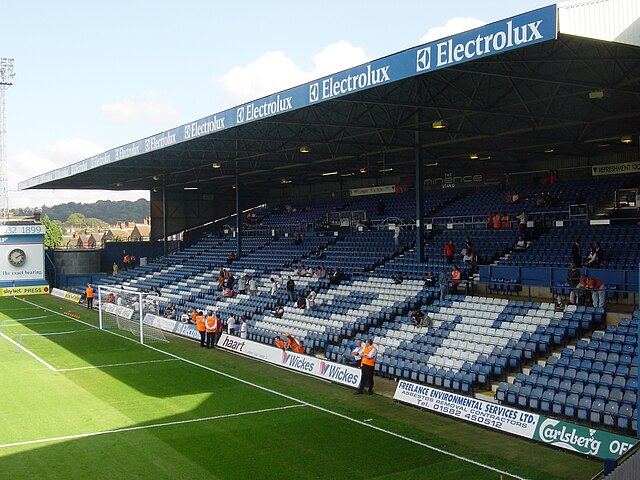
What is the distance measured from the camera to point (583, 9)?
529 inches

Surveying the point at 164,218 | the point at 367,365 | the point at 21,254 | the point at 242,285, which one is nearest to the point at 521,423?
the point at 367,365

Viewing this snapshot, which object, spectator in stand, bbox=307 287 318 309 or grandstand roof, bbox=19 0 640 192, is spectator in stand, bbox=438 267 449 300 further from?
spectator in stand, bbox=307 287 318 309

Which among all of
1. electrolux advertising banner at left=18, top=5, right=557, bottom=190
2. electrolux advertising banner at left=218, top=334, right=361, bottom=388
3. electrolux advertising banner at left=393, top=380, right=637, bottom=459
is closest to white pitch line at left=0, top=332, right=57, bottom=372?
electrolux advertising banner at left=218, top=334, right=361, bottom=388

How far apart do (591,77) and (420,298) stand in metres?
9.75

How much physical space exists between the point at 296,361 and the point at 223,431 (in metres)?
7.02

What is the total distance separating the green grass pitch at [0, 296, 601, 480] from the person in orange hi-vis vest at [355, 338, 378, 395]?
43 centimetres

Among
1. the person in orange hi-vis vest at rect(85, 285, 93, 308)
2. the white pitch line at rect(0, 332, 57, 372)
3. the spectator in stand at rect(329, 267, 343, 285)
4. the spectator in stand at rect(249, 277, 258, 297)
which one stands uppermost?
the spectator in stand at rect(329, 267, 343, 285)

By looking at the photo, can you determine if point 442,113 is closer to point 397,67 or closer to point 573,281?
point 397,67

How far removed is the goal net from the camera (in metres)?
31.3

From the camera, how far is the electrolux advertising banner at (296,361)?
786 inches

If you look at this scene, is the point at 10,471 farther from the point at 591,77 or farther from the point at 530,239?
the point at 530,239

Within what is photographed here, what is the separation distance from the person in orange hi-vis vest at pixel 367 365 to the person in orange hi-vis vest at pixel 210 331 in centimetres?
949

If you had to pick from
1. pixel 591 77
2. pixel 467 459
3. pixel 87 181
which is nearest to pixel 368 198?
pixel 87 181

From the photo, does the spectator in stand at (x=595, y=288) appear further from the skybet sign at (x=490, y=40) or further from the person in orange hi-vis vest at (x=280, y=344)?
the person in orange hi-vis vest at (x=280, y=344)
